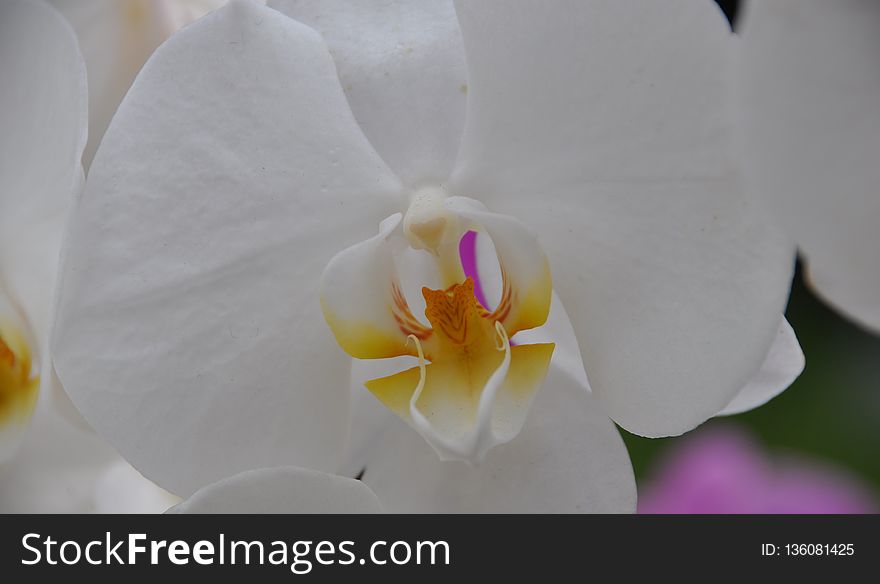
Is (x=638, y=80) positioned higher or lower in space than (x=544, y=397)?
higher

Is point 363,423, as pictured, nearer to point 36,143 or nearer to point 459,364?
point 459,364

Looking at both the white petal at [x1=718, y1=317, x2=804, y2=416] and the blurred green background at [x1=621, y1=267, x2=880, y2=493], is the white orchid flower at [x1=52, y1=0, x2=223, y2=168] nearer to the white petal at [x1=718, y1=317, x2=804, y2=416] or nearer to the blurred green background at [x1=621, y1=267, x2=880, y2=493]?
the white petal at [x1=718, y1=317, x2=804, y2=416]

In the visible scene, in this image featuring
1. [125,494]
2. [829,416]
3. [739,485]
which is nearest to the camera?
[125,494]

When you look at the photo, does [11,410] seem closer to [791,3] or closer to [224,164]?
[224,164]

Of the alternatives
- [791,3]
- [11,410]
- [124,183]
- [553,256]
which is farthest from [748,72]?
[11,410]

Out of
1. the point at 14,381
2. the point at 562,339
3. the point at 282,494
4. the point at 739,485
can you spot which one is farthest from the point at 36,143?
the point at 739,485

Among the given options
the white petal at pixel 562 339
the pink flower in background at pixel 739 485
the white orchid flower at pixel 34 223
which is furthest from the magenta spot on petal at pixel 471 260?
the pink flower in background at pixel 739 485
